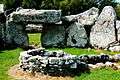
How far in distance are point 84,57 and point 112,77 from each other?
3920 mm

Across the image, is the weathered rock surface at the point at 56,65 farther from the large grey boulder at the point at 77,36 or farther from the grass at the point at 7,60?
the large grey boulder at the point at 77,36

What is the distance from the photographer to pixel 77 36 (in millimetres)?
30734

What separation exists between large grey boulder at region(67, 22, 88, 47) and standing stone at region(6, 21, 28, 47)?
10.7ft

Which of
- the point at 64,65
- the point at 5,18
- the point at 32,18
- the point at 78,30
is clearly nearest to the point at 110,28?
the point at 78,30

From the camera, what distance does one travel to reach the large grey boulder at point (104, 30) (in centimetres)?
2970

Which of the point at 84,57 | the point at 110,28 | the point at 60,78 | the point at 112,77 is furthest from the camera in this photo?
the point at 110,28

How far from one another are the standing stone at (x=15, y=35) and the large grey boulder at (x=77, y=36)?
129 inches

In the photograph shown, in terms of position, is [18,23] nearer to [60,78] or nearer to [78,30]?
[78,30]

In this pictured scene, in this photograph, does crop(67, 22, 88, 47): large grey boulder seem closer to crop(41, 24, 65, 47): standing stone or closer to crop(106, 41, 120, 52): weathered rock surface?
crop(41, 24, 65, 47): standing stone

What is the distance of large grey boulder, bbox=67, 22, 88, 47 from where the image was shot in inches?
1203

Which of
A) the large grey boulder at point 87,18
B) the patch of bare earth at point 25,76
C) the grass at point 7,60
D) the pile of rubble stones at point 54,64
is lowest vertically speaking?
the grass at point 7,60

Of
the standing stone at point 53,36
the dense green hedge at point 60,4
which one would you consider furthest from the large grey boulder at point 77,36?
the dense green hedge at point 60,4

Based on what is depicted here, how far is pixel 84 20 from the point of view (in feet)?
103

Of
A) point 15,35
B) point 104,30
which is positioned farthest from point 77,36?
point 15,35
